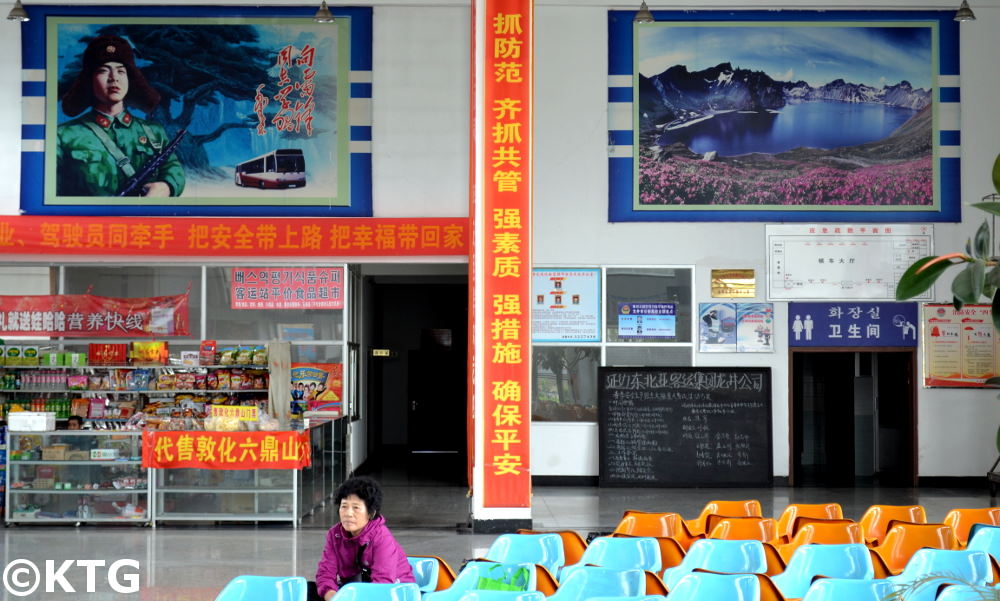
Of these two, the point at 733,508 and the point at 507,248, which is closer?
the point at 733,508

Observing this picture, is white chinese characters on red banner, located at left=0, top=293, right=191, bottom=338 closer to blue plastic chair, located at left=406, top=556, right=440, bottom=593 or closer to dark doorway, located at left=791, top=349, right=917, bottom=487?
dark doorway, located at left=791, top=349, right=917, bottom=487

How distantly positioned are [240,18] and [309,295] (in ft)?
11.0

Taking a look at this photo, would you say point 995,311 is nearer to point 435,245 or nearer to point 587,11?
point 435,245

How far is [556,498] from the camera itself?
12188 mm

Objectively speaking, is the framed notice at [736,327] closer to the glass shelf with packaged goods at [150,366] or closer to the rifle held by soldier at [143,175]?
the glass shelf with packaged goods at [150,366]

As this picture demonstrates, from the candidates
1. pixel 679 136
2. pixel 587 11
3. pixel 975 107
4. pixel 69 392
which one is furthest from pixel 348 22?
pixel 975 107

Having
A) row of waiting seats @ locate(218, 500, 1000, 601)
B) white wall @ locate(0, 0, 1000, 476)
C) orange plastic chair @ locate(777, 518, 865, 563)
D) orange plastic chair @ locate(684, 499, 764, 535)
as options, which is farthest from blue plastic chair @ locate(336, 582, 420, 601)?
white wall @ locate(0, 0, 1000, 476)

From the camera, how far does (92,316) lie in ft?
40.3

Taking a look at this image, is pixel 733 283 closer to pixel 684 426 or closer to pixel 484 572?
pixel 684 426

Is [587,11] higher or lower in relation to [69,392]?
higher

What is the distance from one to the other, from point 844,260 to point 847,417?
2.50 meters

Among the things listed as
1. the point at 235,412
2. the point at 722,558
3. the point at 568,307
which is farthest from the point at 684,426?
the point at 722,558

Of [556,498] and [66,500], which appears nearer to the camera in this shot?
[66,500]

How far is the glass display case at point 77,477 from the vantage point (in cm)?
1017
